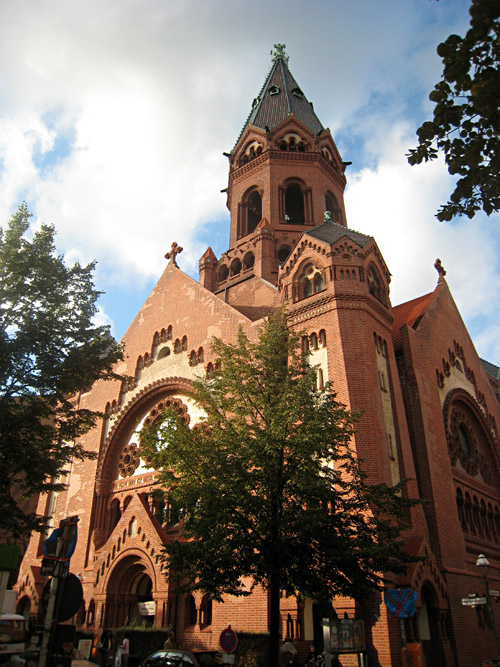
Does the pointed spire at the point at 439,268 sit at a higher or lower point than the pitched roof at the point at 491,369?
higher

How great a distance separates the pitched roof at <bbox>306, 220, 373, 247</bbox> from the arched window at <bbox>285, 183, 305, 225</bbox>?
1062 centimetres

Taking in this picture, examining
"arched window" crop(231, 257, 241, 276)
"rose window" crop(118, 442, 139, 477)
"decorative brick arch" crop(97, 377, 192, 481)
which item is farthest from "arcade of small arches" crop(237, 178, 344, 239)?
"rose window" crop(118, 442, 139, 477)

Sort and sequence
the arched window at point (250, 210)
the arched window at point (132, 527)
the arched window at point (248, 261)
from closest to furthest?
the arched window at point (132, 527)
the arched window at point (248, 261)
the arched window at point (250, 210)

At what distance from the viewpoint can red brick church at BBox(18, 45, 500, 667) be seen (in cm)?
1593

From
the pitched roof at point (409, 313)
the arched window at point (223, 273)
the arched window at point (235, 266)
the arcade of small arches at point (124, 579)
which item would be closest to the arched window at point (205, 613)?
the arcade of small arches at point (124, 579)

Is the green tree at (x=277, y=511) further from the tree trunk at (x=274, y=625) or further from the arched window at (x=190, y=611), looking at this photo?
the arched window at (x=190, y=611)

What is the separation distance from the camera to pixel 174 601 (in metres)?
18.1

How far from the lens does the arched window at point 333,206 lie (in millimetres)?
33469

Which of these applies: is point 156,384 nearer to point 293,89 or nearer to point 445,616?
point 445,616

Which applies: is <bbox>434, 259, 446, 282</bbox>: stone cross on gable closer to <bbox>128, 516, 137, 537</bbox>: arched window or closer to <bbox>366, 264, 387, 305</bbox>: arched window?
<bbox>366, 264, 387, 305</bbox>: arched window

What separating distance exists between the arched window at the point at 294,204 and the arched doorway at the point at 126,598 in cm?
2202

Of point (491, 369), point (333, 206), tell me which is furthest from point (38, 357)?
point (491, 369)

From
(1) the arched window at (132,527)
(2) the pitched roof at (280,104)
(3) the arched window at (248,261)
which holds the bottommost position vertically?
(1) the arched window at (132,527)

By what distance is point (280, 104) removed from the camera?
38500 millimetres
